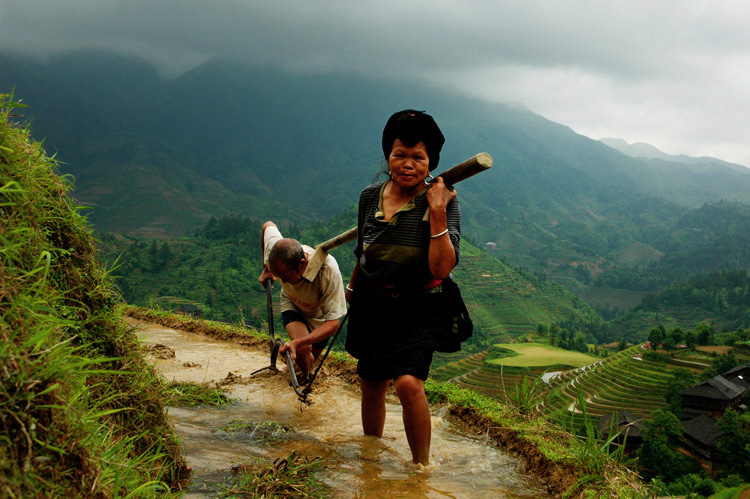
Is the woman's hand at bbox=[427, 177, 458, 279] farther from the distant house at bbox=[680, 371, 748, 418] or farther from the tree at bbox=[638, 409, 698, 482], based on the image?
the distant house at bbox=[680, 371, 748, 418]

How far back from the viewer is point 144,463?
6.68 feet

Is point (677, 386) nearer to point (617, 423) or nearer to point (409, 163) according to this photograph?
point (617, 423)

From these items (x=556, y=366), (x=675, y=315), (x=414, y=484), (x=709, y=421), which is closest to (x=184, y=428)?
(x=414, y=484)

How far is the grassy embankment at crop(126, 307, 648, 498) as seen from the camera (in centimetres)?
260

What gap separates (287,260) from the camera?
4.17 meters

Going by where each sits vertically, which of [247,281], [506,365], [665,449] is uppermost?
[665,449]

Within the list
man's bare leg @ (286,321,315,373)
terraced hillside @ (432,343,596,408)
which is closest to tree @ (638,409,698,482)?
terraced hillside @ (432,343,596,408)

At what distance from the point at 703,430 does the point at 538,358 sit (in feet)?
65.7

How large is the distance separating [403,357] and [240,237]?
344 ft

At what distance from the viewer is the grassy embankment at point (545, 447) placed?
2600 millimetres

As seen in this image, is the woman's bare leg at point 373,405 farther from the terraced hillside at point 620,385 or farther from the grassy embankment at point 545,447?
the terraced hillside at point 620,385

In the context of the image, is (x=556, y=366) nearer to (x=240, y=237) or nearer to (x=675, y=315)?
(x=240, y=237)

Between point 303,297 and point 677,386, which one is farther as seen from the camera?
point 677,386

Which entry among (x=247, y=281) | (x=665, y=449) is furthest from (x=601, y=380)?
(x=247, y=281)
